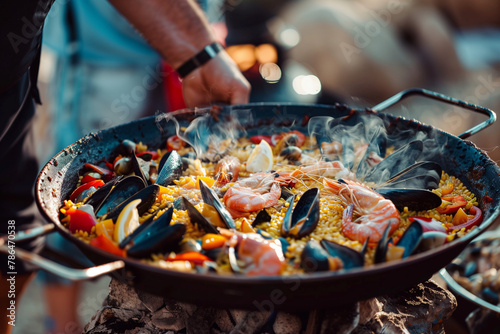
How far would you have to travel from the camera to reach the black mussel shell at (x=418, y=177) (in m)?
2.02

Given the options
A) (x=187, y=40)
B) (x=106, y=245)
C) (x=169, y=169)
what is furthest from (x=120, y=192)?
(x=187, y=40)

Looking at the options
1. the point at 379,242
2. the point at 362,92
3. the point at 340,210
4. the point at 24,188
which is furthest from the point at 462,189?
the point at 362,92

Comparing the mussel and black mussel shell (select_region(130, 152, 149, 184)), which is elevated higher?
black mussel shell (select_region(130, 152, 149, 184))

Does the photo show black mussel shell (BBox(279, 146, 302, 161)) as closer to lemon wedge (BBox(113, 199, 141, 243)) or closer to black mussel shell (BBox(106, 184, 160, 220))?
black mussel shell (BBox(106, 184, 160, 220))

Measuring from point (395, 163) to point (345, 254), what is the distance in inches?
Answer: 35.0

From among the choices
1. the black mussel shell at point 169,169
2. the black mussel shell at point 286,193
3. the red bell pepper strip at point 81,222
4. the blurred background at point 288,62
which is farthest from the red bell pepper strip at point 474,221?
the blurred background at point 288,62

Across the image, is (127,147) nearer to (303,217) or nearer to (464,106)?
(303,217)

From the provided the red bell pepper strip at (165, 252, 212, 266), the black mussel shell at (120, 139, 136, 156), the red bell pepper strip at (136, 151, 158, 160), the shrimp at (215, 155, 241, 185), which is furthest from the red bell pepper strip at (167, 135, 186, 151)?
the red bell pepper strip at (165, 252, 212, 266)

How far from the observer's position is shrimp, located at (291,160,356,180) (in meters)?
2.14

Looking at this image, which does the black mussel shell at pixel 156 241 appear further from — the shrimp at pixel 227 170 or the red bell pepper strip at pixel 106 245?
the shrimp at pixel 227 170

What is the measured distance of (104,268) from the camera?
4.01 feet

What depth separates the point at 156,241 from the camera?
146cm

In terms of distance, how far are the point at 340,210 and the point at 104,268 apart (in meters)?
1.10

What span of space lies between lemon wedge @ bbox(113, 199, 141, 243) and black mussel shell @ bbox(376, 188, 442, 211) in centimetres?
114
